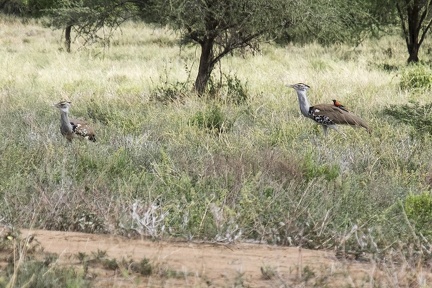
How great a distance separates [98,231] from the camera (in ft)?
16.6

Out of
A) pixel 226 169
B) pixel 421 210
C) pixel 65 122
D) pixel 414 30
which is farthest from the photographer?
pixel 414 30

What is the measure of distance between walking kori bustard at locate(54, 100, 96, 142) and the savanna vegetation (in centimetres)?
18

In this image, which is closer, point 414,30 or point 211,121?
point 211,121

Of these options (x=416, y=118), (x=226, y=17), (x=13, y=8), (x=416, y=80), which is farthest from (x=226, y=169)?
(x=13, y=8)

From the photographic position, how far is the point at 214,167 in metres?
6.37

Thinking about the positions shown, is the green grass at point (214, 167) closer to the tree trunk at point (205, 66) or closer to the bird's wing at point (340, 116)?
the bird's wing at point (340, 116)

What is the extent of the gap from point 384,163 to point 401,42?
27214mm

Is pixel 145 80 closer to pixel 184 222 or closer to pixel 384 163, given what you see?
Answer: pixel 384 163

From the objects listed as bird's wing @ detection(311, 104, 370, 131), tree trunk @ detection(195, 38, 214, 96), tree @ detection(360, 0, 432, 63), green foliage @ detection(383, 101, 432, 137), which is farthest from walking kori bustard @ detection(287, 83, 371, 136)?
tree @ detection(360, 0, 432, 63)

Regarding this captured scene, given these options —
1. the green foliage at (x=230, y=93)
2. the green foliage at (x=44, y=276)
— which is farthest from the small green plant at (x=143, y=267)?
the green foliage at (x=230, y=93)

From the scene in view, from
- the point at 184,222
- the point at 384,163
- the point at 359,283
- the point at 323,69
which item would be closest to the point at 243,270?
the point at 359,283

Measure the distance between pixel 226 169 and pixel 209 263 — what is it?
2.04 metres

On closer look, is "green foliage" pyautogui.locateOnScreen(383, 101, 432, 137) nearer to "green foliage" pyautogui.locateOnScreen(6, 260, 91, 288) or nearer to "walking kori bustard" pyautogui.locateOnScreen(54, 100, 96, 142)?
"walking kori bustard" pyautogui.locateOnScreen(54, 100, 96, 142)

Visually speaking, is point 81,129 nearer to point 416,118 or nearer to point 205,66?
point 416,118
